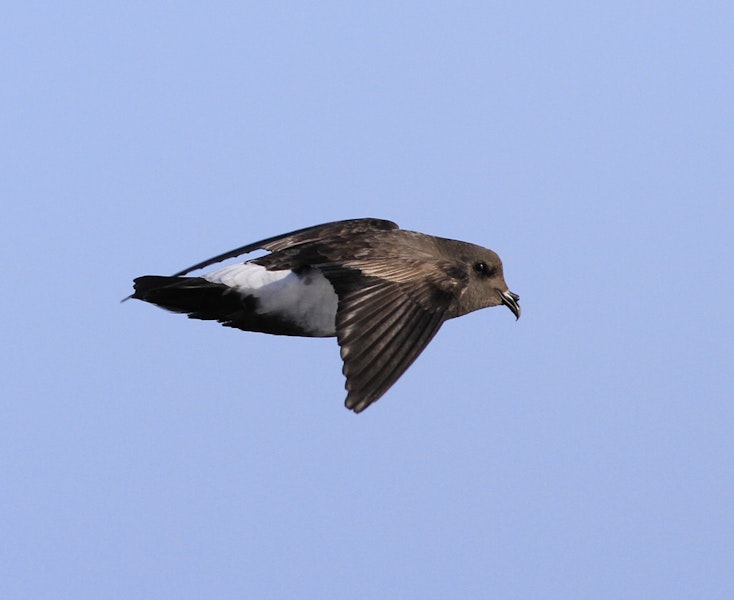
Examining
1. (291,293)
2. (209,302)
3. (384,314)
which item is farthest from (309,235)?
(384,314)

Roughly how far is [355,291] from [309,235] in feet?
5.08

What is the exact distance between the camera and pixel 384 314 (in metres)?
7.23

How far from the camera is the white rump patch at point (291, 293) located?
8.29 m

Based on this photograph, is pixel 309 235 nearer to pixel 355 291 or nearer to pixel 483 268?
pixel 483 268

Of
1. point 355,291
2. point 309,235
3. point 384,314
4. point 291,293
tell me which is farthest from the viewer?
point 309,235

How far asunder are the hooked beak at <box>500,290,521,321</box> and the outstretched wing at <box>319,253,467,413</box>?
1271 mm

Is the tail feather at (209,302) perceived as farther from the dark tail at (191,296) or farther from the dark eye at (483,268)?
the dark eye at (483,268)

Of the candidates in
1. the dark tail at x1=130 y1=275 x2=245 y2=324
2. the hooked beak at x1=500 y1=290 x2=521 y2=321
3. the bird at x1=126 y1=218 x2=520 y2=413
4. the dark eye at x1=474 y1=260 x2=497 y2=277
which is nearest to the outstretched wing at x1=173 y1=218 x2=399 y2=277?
the bird at x1=126 y1=218 x2=520 y2=413

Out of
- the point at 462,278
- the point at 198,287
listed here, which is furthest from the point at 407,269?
the point at 198,287

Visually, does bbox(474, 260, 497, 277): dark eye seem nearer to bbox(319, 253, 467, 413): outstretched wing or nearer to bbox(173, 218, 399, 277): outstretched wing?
bbox(173, 218, 399, 277): outstretched wing

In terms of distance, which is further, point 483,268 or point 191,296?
point 483,268

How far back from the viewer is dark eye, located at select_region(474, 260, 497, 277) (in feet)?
29.4

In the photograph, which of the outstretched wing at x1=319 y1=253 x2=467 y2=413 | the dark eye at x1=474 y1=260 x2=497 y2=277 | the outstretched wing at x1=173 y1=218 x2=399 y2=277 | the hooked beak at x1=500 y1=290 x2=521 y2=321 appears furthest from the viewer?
the hooked beak at x1=500 y1=290 x2=521 y2=321

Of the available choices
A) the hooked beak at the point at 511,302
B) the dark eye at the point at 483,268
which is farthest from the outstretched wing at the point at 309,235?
the hooked beak at the point at 511,302
